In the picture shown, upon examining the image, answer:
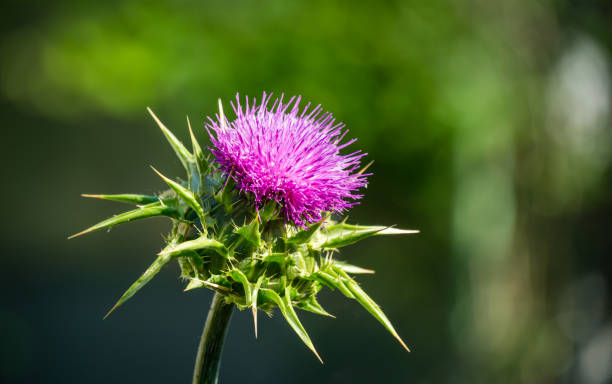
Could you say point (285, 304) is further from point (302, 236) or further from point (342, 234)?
point (342, 234)

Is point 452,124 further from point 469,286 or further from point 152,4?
point 152,4

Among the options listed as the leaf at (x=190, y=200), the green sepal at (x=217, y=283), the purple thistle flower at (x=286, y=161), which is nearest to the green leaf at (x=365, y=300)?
the purple thistle flower at (x=286, y=161)

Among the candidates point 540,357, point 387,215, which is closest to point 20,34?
point 387,215

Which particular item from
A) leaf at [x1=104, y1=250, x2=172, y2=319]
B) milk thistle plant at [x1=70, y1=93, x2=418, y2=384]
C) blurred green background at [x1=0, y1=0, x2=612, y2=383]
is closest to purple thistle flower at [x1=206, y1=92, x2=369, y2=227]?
milk thistle plant at [x1=70, y1=93, x2=418, y2=384]

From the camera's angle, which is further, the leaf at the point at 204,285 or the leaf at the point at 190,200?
the leaf at the point at 190,200

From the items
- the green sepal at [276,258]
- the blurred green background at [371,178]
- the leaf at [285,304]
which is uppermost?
the blurred green background at [371,178]

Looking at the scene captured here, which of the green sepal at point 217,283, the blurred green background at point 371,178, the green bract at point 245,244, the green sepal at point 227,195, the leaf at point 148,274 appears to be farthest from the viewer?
the blurred green background at point 371,178

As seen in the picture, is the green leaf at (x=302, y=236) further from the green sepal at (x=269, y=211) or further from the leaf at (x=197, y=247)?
the leaf at (x=197, y=247)

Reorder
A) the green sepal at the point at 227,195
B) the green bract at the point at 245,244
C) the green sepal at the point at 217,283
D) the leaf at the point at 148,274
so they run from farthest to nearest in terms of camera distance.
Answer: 1. the green sepal at the point at 227,195
2. the green bract at the point at 245,244
3. the green sepal at the point at 217,283
4. the leaf at the point at 148,274
